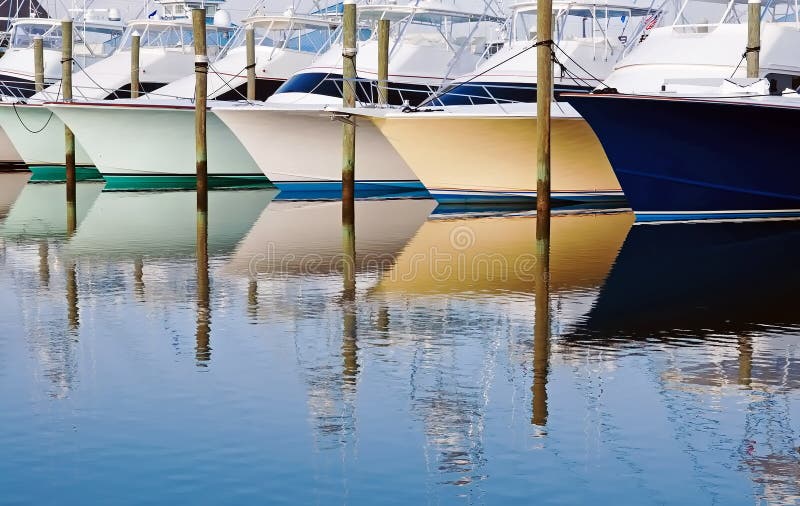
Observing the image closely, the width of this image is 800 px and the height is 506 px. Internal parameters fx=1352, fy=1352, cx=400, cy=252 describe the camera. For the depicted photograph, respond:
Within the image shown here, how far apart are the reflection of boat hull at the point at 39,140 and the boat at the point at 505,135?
42.4 ft

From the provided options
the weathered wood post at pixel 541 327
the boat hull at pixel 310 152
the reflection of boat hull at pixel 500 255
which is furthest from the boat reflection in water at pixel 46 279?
the boat hull at pixel 310 152

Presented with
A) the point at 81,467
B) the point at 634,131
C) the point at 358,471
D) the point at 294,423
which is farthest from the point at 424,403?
the point at 634,131

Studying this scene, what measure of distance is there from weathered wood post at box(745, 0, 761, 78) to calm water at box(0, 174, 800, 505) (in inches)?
155

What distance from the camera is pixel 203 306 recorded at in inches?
519

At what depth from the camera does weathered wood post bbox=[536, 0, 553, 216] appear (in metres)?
16.9

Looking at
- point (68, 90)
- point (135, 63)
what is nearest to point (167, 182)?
point (68, 90)

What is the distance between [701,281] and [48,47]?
101 feet

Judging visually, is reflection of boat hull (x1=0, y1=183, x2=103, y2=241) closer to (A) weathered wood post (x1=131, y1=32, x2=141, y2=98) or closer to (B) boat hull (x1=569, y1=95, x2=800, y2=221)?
(A) weathered wood post (x1=131, y1=32, x2=141, y2=98)

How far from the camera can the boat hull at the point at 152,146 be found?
29.0 m

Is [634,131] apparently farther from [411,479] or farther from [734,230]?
[411,479]

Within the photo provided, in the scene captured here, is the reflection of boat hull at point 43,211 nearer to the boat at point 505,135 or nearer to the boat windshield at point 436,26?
the boat at point 505,135

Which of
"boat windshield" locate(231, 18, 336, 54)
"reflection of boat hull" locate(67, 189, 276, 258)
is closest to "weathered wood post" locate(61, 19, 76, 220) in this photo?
"reflection of boat hull" locate(67, 189, 276, 258)

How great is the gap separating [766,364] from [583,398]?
196 cm

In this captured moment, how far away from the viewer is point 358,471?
7586mm
